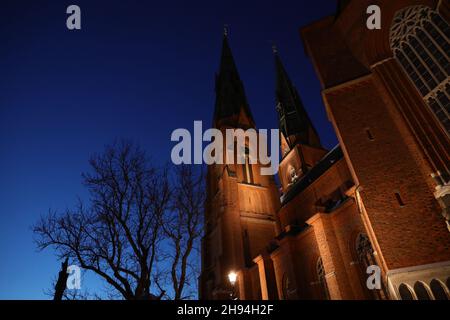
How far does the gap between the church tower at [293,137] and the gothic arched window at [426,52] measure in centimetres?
1885

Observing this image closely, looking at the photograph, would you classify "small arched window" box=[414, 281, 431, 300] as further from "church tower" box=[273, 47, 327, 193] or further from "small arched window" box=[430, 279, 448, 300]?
"church tower" box=[273, 47, 327, 193]

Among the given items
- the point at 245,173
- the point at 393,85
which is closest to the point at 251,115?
the point at 245,173

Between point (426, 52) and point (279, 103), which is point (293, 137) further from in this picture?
point (426, 52)

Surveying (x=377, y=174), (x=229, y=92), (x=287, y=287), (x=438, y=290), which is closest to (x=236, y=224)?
(x=287, y=287)

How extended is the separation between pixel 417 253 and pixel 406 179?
2737mm

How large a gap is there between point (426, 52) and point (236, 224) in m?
18.2

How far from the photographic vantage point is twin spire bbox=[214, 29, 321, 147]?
3575 centimetres

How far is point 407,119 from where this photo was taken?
37.0 ft

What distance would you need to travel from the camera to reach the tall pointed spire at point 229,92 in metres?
36.5

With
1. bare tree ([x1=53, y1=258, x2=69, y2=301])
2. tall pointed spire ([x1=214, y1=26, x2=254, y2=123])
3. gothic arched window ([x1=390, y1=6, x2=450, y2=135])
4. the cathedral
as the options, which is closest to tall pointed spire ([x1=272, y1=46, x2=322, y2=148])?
tall pointed spire ([x1=214, y1=26, x2=254, y2=123])

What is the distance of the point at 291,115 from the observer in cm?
3838

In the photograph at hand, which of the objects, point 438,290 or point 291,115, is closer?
point 438,290

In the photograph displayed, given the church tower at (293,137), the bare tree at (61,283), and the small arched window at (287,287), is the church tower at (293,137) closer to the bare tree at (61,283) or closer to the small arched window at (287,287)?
the small arched window at (287,287)
